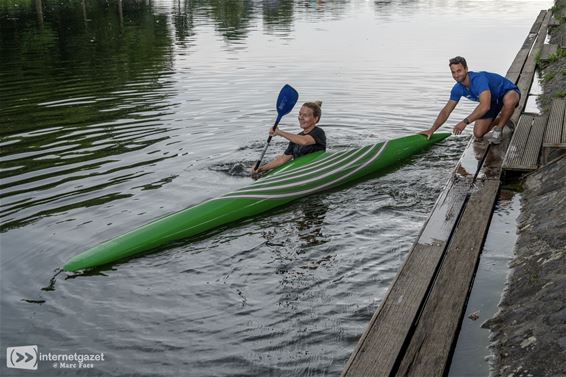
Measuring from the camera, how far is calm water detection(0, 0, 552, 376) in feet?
15.3

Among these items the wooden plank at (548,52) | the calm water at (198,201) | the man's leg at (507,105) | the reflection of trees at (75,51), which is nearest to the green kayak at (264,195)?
the calm water at (198,201)

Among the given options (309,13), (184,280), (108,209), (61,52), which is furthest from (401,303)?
(309,13)

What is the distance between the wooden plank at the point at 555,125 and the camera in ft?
23.5

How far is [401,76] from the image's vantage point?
55.3ft

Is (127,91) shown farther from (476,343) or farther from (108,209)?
(476,343)

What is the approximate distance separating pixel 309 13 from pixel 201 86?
25.7 meters

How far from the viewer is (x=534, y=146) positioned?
7.78m

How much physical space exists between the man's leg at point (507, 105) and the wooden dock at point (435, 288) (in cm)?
123

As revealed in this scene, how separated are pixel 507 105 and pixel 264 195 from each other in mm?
3829

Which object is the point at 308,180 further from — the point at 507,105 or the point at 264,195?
the point at 507,105

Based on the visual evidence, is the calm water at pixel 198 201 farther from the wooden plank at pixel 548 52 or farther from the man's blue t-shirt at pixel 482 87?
the wooden plank at pixel 548 52

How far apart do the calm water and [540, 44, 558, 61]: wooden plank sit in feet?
4.67

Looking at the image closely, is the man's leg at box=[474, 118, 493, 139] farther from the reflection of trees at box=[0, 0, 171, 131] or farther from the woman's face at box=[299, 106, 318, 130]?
the reflection of trees at box=[0, 0, 171, 131]

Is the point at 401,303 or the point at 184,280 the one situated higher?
the point at 401,303
